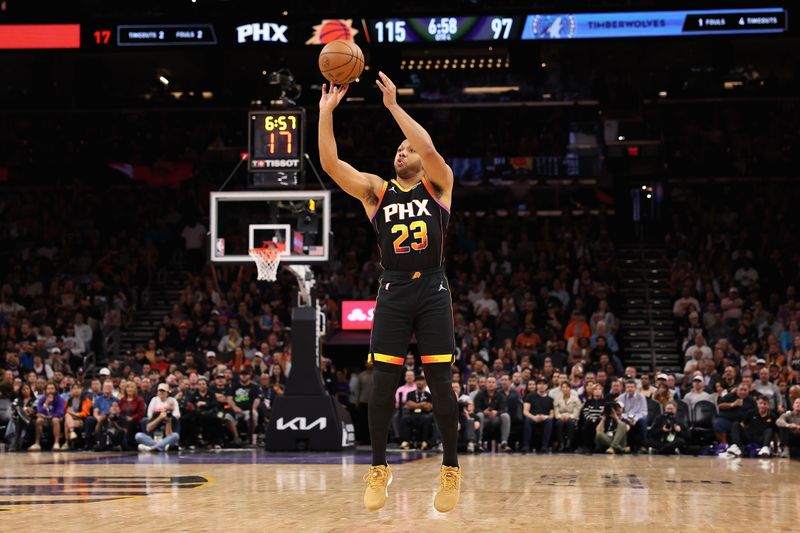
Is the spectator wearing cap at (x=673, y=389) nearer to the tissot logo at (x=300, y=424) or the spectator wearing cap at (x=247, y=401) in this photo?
the tissot logo at (x=300, y=424)

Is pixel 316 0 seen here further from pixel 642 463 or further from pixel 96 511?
pixel 96 511

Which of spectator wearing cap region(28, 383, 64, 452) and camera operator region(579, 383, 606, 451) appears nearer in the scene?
camera operator region(579, 383, 606, 451)

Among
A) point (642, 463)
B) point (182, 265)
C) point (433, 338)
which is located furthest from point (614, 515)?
point (182, 265)

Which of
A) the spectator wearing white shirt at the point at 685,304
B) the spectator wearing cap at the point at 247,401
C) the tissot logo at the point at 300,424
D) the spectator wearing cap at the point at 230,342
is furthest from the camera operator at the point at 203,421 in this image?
the spectator wearing white shirt at the point at 685,304

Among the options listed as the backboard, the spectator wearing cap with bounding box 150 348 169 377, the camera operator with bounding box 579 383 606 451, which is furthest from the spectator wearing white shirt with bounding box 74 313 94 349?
the camera operator with bounding box 579 383 606 451

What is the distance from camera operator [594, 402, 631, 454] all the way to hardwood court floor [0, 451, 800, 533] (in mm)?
2655

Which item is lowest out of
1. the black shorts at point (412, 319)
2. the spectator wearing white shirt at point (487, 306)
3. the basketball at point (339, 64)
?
the black shorts at point (412, 319)

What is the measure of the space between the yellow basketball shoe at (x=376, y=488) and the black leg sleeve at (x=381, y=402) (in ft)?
0.17

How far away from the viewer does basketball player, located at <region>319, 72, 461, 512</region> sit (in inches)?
264

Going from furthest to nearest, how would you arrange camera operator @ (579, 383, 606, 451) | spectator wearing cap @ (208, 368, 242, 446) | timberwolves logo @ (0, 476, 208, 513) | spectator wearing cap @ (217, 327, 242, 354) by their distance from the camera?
1. spectator wearing cap @ (217, 327, 242, 354)
2. spectator wearing cap @ (208, 368, 242, 446)
3. camera operator @ (579, 383, 606, 451)
4. timberwolves logo @ (0, 476, 208, 513)

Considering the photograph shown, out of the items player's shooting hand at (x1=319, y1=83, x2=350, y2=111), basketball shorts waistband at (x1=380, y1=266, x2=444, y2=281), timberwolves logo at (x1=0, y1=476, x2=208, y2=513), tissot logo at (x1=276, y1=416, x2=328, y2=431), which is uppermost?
player's shooting hand at (x1=319, y1=83, x2=350, y2=111)

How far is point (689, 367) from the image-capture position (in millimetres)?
19125

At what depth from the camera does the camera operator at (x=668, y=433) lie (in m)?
17.3

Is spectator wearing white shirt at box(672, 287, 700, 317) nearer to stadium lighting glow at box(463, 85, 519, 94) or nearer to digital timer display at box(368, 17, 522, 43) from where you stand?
digital timer display at box(368, 17, 522, 43)
